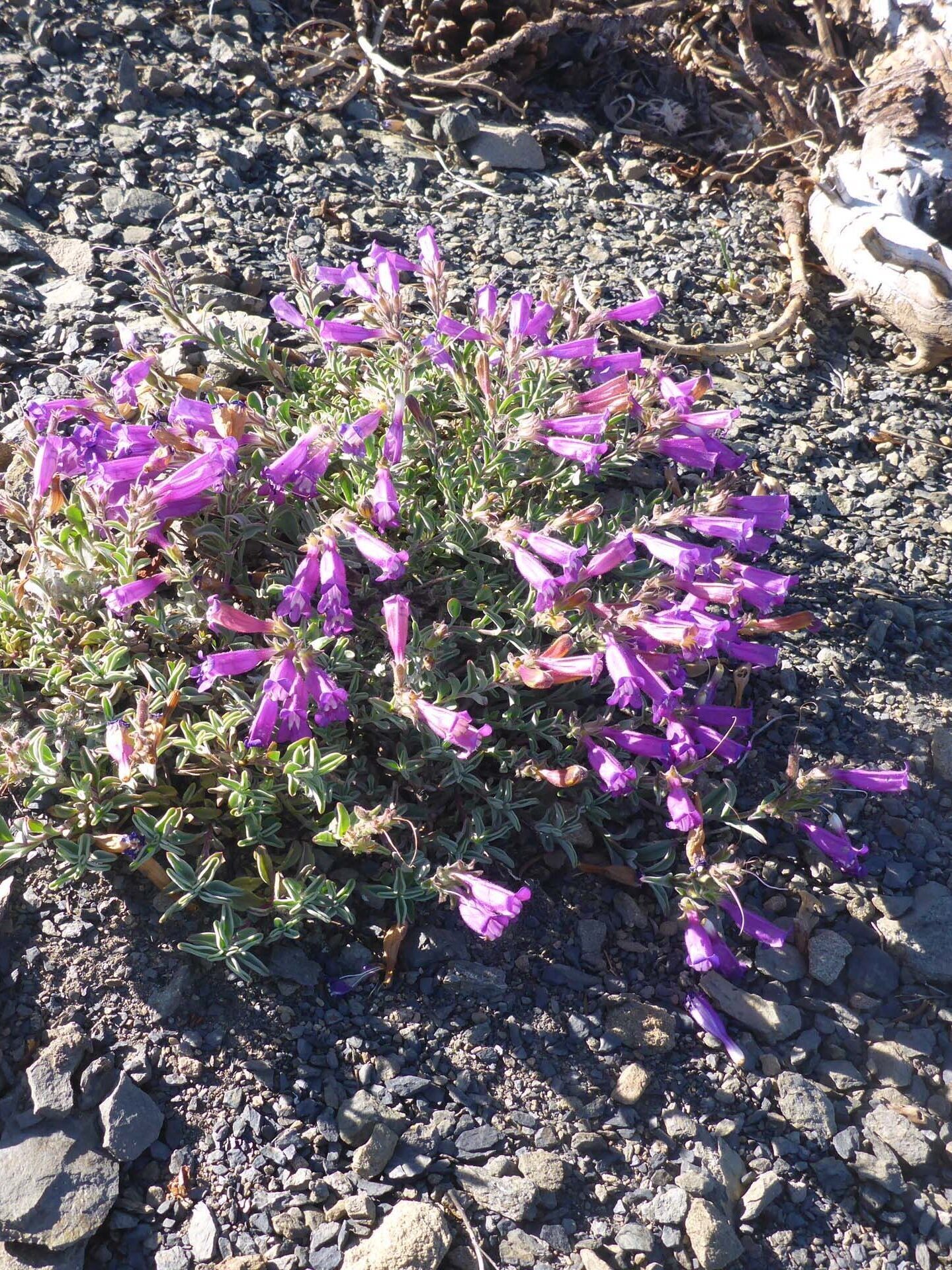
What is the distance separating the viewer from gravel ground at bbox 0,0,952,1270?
254 cm

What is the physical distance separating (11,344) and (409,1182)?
3.28m

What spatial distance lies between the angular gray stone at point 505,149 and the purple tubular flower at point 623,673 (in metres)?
3.32

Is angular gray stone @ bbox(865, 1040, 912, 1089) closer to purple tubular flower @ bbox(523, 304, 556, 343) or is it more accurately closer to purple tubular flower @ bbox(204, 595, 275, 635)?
purple tubular flower @ bbox(204, 595, 275, 635)

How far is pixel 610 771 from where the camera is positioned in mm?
2918

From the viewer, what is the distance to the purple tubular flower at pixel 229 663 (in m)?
2.76

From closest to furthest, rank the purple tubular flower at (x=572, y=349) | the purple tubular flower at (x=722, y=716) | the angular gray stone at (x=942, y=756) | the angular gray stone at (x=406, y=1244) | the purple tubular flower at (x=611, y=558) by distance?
the angular gray stone at (x=406, y=1244) → the purple tubular flower at (x=611, y=558) → the purple tubular flower at (x=722, y=716) → the purple tubular flower at (x=572, y=349) → the angular gray stone at (x=942, y=756)

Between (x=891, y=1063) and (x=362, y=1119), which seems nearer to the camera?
(x=362, y=1119)

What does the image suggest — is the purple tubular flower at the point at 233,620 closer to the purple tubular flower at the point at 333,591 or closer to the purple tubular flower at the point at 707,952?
the purple tubular flower at the point at 333,591

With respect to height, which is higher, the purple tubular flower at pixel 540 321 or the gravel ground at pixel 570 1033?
the purple tubular flower at pixel 540 321

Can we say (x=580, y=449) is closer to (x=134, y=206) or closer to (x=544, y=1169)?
(x=544, y=1169)

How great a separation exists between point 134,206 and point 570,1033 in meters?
3.78

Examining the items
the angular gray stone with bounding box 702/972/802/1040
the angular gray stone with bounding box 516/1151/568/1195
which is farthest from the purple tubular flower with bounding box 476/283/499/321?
the angular gray stone with bounding box 516/1151/568/1195

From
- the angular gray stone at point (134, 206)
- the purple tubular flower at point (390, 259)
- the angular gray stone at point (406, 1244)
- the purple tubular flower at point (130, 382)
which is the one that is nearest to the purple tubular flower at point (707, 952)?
the angular gray stone at point (406, 1244)

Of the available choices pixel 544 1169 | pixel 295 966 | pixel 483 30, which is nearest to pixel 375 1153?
pixel 544 1169
